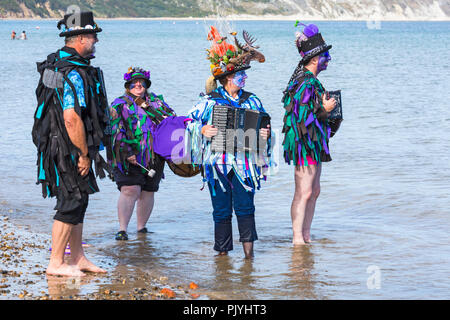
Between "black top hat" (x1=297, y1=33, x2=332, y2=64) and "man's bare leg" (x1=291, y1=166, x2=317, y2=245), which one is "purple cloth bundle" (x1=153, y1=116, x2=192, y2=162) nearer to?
"man's bare leg" (x1=291, y1=166, x2=317, y2=245)

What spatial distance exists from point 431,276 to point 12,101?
18236 millimetres

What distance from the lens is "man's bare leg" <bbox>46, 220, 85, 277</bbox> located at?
19.6 ft

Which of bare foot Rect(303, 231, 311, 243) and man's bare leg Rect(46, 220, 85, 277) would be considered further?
bare foot Rect(303, 231, 311, 243)

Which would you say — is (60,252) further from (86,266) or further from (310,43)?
(310,43)

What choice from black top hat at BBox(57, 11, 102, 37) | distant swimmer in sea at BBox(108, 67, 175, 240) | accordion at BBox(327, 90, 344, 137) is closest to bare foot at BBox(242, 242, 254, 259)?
distant swimmer in sea at BBox(108, 67, 175, 240)

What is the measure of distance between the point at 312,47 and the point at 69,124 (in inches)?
104

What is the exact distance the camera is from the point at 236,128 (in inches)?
267

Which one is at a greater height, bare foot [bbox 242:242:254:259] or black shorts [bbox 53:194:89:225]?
black shorts [bbox 53:194:89:225]

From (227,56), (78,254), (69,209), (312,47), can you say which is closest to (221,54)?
(227,56)

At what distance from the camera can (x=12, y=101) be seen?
22.8 m

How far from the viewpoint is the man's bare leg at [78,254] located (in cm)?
624

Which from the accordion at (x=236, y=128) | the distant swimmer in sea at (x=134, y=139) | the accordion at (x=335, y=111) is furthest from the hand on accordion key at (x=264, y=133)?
the distant swimmer in sea at (x=134, y=139)

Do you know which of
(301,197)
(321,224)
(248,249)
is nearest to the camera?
(248,249)
